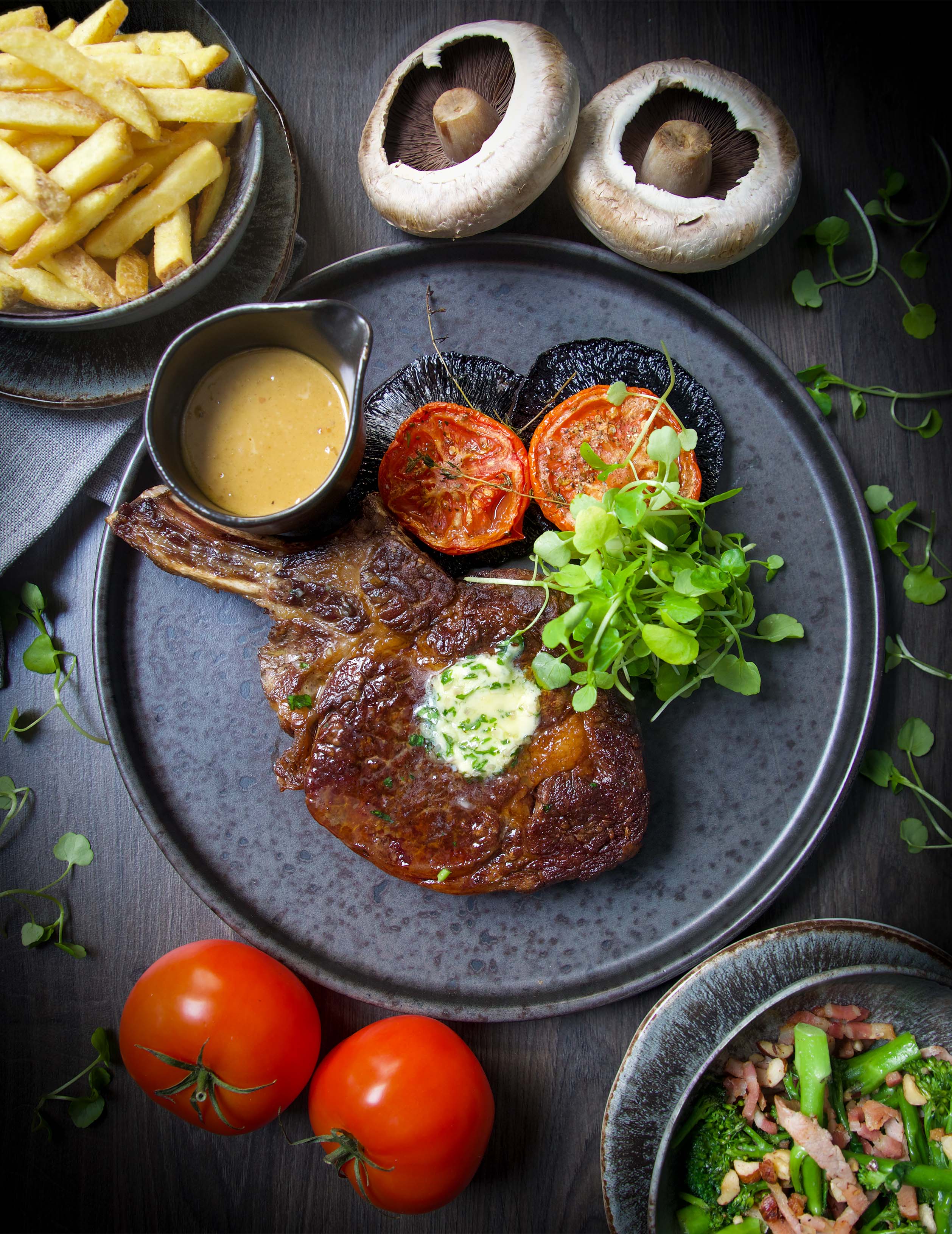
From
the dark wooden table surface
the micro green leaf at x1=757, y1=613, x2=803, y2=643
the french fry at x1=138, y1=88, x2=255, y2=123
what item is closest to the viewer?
the french fry at x1=138, y1=88, x2=255, y2=123

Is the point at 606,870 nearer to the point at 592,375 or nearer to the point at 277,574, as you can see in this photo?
the point at 277,574

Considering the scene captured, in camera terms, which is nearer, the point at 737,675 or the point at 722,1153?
the point at 722,1153

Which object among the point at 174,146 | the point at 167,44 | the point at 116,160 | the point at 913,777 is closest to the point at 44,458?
the point at 116,160

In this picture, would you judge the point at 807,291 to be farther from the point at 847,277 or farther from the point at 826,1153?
the point at 826,1153

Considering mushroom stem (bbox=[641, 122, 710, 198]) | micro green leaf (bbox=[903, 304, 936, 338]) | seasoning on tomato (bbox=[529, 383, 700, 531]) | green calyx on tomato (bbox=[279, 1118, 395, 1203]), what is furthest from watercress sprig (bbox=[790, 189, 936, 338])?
green calyx on tomato (bbox=[279, 1118, 395, 1203])

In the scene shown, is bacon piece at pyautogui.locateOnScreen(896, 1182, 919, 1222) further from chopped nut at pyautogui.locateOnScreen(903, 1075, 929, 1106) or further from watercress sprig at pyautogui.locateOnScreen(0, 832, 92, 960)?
watercress sprig at pyautogui.locateOnScreen(0, 832, 92, 960)

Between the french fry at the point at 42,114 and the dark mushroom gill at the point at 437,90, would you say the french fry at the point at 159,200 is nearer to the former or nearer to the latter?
the french fry at the point at 42,114

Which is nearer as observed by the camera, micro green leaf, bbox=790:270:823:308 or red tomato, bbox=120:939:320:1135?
red tomato, bbox=120:939:320:1135
